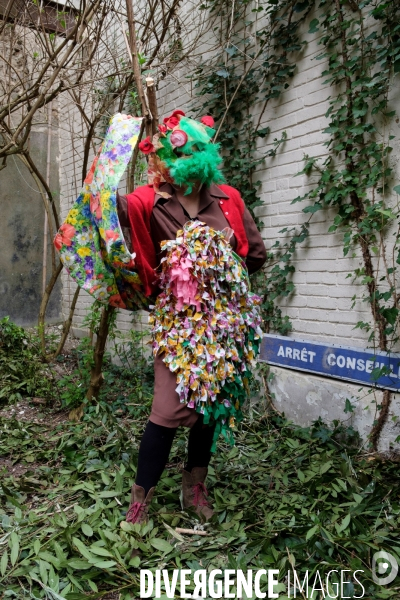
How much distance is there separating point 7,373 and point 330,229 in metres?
2.64

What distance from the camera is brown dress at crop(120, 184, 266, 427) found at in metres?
Result: 1.91

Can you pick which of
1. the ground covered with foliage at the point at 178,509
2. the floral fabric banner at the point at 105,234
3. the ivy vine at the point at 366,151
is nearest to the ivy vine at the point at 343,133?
the ivy vine at the point at 366,151

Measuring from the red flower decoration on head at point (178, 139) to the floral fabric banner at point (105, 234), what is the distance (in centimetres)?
14

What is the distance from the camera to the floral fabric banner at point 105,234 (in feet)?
6.09

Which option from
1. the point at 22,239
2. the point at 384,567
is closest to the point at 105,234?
the point at 384,567

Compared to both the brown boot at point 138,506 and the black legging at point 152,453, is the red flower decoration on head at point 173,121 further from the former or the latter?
the brown boot at point 138,506

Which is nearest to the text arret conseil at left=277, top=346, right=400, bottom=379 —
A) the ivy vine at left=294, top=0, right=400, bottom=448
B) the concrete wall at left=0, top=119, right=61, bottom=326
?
the ivy vine at left=294, top=0, right=400, bottom=448

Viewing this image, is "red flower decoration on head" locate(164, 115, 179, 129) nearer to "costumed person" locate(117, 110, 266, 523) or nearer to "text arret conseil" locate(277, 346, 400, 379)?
"costumed person" locate(117, 110, 266, 523)

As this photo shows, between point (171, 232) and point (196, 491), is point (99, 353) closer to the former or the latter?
point (196, 491)

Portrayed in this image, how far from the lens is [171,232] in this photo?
196 cm

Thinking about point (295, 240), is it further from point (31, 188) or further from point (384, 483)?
point (31, 188)

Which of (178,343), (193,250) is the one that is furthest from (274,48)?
(178,343)

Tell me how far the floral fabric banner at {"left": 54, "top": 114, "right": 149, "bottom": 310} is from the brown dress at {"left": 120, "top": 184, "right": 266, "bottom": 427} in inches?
6.6

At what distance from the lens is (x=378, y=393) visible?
2707 mm
